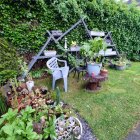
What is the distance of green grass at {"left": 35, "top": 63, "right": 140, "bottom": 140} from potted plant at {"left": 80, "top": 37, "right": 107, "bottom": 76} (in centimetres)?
57

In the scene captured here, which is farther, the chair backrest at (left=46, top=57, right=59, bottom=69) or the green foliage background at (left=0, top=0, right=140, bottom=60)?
the chair backrest at (left=46, top=57, right=59, bottom=69)

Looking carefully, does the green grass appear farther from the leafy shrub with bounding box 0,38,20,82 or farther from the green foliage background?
the green foliage background

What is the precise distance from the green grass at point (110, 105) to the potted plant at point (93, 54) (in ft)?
1.86

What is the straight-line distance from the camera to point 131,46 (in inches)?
356

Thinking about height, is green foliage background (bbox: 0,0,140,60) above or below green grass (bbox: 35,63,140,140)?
above

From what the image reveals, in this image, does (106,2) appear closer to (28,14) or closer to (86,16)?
(86,16)

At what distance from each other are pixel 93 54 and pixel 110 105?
1.64 m

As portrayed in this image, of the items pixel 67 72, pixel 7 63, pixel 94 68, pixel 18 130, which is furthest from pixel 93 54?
pixel 18 130

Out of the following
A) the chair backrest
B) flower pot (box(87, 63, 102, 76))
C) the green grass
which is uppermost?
the chair backrest

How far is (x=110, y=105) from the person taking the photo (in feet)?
15.9

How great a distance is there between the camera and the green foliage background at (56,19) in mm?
5759

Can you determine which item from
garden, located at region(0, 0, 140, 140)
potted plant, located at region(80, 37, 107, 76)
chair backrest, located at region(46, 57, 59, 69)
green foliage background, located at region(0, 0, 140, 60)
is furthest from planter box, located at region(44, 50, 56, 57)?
potted plant, located at region(80, 37, 107, 76)

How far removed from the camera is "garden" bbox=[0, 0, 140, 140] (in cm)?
343

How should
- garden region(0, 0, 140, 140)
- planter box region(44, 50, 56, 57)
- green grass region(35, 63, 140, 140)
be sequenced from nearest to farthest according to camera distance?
1. garden region(0, 0, 140, 140)
2. green grass region(35, 63, 140, 140)
3. planter box region(44, 50, 56, 57)
